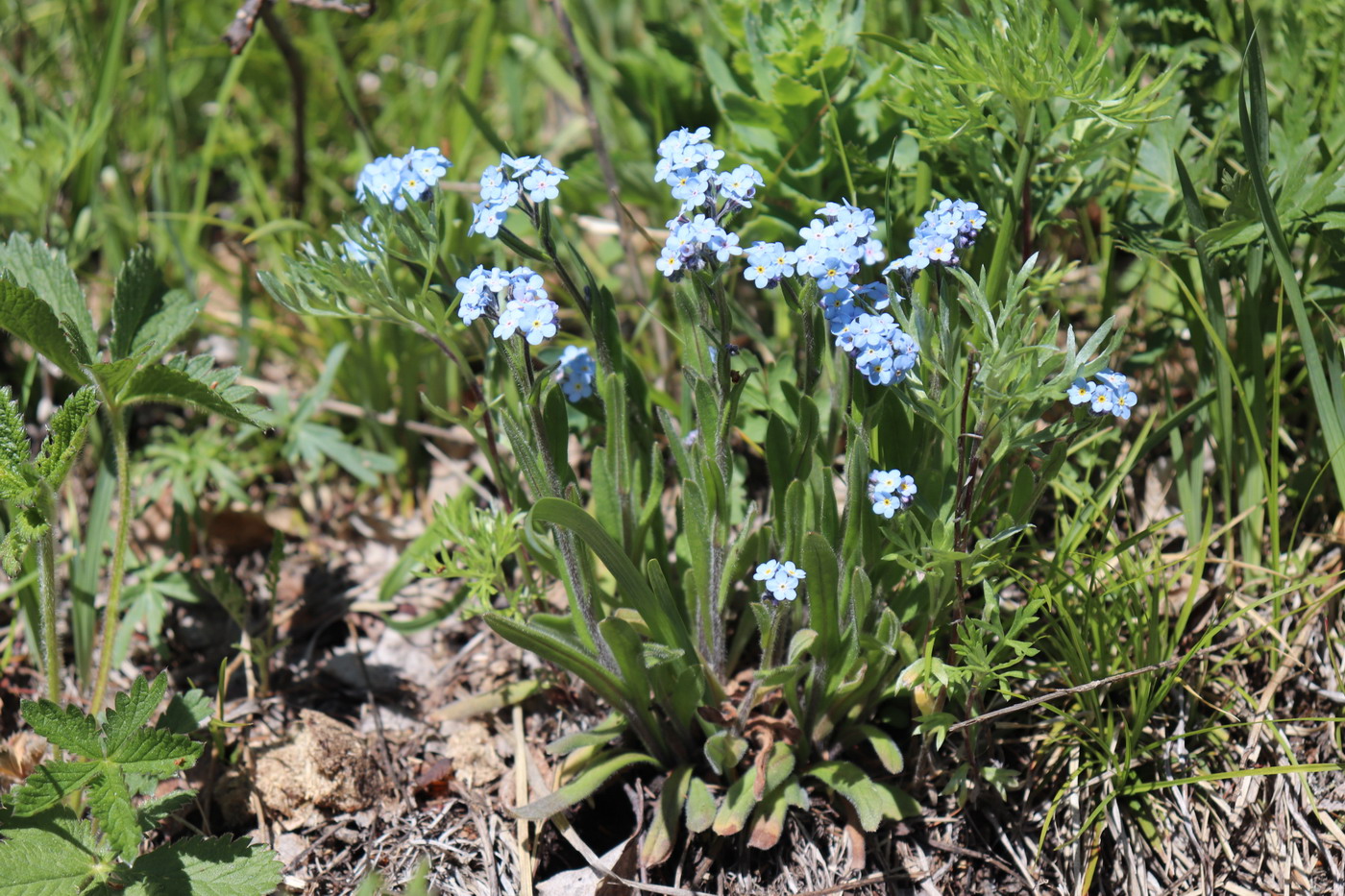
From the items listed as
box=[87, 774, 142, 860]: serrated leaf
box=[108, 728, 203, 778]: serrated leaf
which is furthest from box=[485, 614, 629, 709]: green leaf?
box=[87, 774, 142, 860]: serrated leaf

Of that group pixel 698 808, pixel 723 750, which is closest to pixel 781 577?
pixel 723 750

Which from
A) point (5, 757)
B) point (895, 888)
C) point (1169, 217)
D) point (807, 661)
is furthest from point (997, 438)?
point (5, 757)

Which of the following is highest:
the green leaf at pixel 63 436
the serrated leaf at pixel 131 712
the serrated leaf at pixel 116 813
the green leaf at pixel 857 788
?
the green leaf at pixel 63 436

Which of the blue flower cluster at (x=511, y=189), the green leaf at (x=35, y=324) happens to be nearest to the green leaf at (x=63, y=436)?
the green leaf at (x=35, y=324)

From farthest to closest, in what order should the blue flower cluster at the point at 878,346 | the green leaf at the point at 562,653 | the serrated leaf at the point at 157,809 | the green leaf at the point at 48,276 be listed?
the green leaf at the point at 48,276, the serrated leaf at the point at 157,809, the green leaf at the point at 562,653, the blue flower cluster at the point at 878,346

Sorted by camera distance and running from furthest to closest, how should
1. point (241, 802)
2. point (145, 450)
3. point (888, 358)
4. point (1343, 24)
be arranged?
1. point (145, 450)
2. point (1343, 24)
3. point (241, 802)
4. point (888, 358)

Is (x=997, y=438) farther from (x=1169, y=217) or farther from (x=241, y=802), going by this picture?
(x=241, y=802)

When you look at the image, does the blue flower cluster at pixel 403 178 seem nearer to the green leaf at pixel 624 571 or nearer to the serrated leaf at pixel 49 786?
the green leaf at pixel 624 571

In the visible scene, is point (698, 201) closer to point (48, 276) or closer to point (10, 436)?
point (10, 436)
